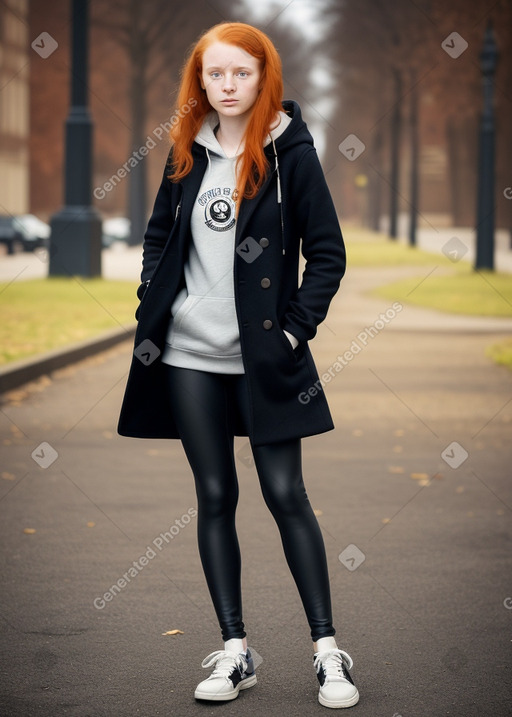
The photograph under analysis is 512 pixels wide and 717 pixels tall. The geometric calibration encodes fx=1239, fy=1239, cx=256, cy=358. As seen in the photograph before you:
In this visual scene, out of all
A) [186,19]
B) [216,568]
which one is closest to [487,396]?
[216,568]

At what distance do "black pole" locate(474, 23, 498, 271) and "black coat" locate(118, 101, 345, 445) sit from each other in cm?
1926

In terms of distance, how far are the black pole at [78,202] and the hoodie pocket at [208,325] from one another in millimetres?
16218

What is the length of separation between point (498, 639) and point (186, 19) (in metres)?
34.5

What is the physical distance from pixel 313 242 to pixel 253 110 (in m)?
0.41

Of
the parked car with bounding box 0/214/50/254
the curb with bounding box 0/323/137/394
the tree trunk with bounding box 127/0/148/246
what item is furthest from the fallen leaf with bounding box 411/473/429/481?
the parked car with bounding box 0/214/50/254

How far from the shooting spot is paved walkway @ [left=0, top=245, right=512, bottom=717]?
3.67 meters

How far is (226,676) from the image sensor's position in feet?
11.7

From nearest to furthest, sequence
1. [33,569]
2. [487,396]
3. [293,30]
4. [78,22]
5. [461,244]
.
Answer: [33,569], [487,396], [78,22], [461,244], [293,30]

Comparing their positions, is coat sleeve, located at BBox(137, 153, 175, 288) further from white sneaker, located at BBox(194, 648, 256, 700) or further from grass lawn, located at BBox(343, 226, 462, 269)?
grass lawn, located at BBox(343, 226, 462, 269)

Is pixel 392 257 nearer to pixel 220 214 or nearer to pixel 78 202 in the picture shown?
pixel 78 202

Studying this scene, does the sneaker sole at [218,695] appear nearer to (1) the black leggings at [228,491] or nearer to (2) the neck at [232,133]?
(1) the black leggings at [228,491]

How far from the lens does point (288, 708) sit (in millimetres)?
3475

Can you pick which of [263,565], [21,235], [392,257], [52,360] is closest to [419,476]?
[263,565]

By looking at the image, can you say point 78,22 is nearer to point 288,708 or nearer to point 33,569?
point 33,569
